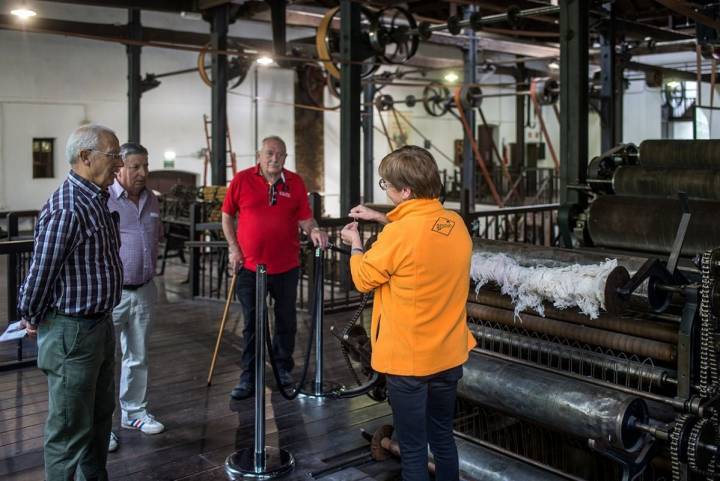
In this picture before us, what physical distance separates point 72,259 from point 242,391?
198 centimetres

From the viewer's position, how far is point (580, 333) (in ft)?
10.5

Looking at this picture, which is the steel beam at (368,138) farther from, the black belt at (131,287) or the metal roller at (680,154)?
the black belt at (131,287)

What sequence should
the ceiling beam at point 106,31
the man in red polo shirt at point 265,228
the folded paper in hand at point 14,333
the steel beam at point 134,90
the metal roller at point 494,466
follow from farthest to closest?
the steel beam at point 134,90
the ceiling beam at point 106,31
the man in red polo shirt at point 265,228
the folded paper in hand at point 14,333
the metal roller at point 494,466

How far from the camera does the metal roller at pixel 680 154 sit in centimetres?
398

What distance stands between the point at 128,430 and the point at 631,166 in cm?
312

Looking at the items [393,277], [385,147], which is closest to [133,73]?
[385,147]

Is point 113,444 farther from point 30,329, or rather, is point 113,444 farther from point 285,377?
point 285,377

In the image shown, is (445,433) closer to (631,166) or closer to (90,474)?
(90,474)

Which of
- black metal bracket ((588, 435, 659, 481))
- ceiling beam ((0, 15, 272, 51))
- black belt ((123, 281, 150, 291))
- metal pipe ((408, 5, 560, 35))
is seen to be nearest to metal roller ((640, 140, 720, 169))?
black metal bracket ((588, 435, 659, 481))

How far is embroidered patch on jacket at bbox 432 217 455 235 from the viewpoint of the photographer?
2.64m

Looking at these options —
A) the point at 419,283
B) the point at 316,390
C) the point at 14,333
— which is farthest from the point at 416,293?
the point at 316,390

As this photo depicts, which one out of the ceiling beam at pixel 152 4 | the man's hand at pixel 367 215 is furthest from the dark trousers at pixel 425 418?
the ceiling beam at pixel 152 4

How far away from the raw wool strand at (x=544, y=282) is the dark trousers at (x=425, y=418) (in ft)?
2.03

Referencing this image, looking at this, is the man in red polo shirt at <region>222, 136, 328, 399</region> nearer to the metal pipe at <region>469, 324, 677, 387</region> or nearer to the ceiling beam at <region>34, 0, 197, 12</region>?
the metal pipe at <region>469, 324, 677, 387</region>
